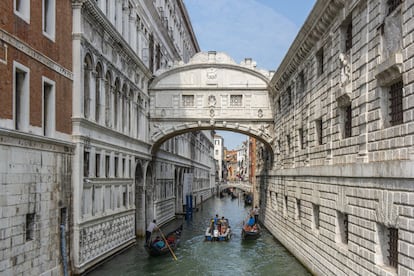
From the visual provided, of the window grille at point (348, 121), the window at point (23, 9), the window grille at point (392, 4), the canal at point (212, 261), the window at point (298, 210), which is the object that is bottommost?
the canal at point (212, 261)

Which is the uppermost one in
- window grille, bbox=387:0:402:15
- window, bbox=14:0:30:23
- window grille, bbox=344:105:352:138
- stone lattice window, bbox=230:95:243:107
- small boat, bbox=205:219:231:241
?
window, bbox=14:0:30:23

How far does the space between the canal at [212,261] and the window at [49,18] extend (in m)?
6.97

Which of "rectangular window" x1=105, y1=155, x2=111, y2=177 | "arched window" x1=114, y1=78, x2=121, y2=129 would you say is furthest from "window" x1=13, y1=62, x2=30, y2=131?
"arched window" x1=114, y1=78, x2=121, y2=129

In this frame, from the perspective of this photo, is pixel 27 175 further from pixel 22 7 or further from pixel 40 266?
pixel 22 7

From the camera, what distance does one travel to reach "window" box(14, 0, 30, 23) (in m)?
11.0

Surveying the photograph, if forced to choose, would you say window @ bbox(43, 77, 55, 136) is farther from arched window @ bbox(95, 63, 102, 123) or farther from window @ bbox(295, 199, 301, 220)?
window @ bbox(295, 199, 301, 220)

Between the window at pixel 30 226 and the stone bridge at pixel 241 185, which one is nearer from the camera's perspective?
the window at pixel 30 226

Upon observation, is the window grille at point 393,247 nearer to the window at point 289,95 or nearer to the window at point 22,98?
the window at point 22,98

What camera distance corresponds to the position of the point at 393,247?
9398 mm

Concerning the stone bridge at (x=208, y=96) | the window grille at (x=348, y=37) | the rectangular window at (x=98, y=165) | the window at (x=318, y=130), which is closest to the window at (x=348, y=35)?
the window grille at (x=348, y=37)

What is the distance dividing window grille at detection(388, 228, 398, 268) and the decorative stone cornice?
5.85m

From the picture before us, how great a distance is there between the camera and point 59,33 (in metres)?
13.5

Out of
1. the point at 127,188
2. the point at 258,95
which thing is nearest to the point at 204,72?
the point at 258,95

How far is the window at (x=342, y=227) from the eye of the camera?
12.5m
